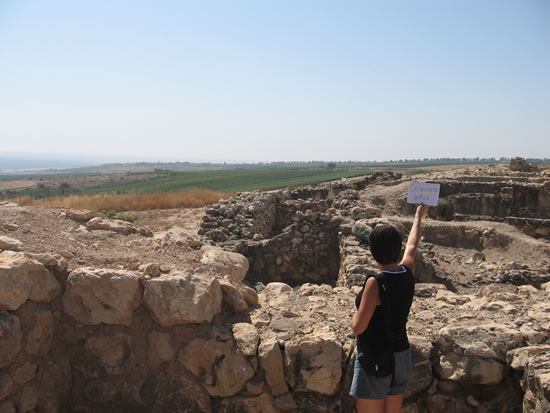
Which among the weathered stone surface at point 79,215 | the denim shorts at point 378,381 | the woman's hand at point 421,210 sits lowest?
the denim shorts at point 378,381

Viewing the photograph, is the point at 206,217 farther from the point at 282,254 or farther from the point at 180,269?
the point at 180,269

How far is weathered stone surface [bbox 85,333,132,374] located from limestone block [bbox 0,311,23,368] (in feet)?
1.89

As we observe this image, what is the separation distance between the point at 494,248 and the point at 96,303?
8.80 meters

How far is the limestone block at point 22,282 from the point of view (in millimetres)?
3338

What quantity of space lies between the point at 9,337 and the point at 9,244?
939 mm

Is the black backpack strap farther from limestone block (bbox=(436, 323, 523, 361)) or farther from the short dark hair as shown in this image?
limestone block (bbox=(436, 323, 523, 361))

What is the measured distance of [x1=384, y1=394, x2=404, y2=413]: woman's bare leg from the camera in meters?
2.62

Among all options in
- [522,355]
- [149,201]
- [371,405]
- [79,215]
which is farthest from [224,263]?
[149,201]

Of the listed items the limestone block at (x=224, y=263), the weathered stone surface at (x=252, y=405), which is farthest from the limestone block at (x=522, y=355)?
the limestone block at (x=224, y=263)

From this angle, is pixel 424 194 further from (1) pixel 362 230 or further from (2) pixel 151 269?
(1) pixel 362 230

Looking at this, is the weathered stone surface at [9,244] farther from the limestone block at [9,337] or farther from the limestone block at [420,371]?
the limestone block at [420,371]

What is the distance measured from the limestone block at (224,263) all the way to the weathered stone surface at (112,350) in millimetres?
1183

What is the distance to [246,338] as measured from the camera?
3480 millimetres

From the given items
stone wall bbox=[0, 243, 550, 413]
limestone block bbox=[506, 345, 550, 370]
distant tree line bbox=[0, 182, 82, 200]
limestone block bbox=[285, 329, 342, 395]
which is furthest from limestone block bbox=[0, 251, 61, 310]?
distant tree line bbox=[0, 182, 82, 200]
